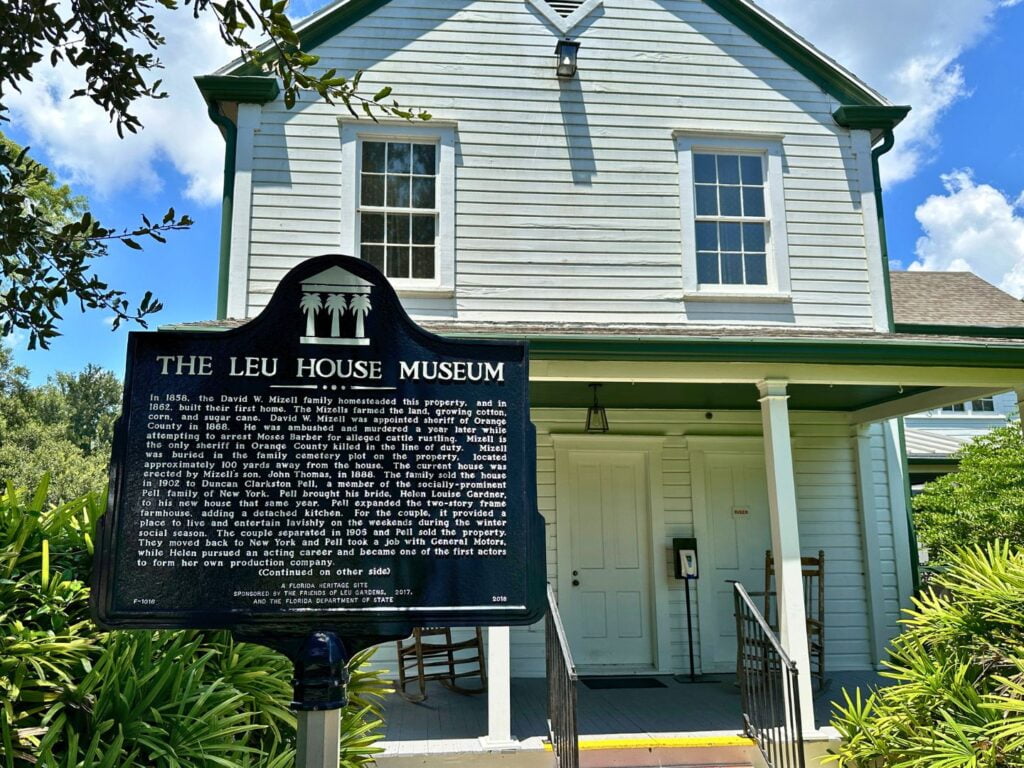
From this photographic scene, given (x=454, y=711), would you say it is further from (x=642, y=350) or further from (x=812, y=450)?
(x=812, y=450)

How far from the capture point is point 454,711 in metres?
7.20

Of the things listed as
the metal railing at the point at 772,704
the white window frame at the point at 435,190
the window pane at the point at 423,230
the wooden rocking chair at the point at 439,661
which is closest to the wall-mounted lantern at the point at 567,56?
the white window frame at the point at 435,190

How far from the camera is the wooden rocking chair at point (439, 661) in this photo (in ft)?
24.9

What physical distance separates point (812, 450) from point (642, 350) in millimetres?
3877

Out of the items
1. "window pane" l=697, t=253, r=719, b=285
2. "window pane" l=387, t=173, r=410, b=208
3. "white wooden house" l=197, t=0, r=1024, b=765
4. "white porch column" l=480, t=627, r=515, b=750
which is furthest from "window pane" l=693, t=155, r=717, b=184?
"white porch column" l=480, t=627, r=515, b=750

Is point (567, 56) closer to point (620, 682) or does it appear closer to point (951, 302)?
point (620, 682)

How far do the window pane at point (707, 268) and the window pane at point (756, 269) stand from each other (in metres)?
0.35

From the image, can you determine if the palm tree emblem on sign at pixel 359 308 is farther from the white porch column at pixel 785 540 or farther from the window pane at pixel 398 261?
the window pane at pixel 398 261

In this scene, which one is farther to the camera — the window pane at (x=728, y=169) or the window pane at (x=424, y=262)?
the window pane at (x=728, y=169)

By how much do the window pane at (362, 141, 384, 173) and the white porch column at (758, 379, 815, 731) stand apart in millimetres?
4541

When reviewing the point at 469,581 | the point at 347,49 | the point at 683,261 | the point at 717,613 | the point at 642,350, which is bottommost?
the point at 717,613

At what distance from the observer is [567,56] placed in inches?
341

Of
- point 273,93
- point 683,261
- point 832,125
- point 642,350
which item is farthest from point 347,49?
point 832,125

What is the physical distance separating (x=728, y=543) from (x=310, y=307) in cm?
734
